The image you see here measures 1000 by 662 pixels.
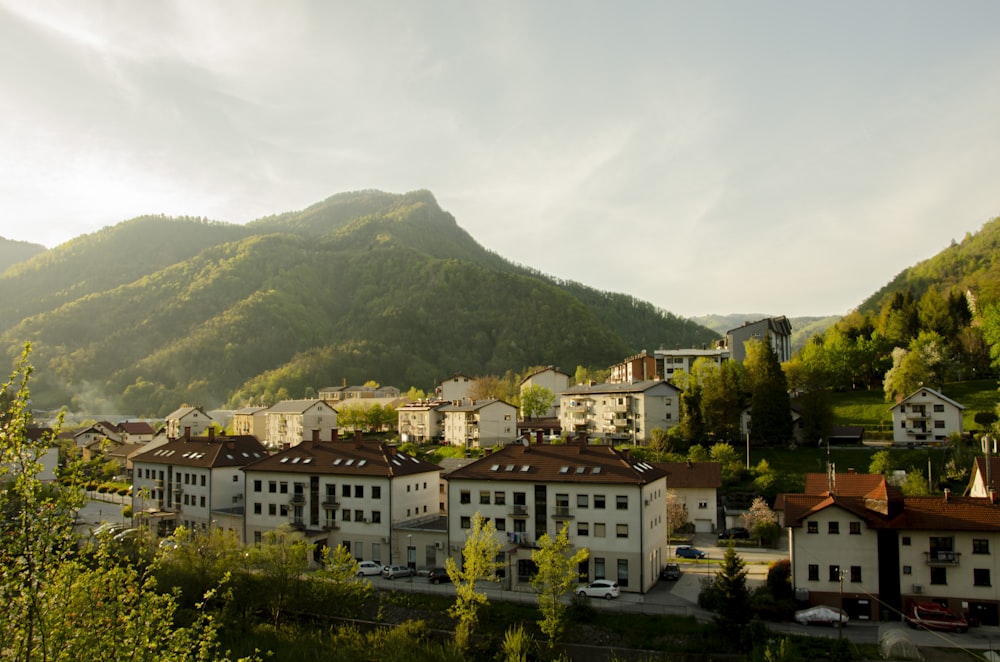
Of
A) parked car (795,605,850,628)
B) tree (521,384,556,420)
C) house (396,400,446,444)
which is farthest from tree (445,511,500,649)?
tree (521,384,556,420)

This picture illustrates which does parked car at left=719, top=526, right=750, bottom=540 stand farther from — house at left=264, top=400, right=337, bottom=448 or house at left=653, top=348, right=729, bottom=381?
house at left=264, top=400, right=337, bottom=448

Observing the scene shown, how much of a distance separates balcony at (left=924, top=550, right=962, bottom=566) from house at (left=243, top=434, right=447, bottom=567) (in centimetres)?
2669

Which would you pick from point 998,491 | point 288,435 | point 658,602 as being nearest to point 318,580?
point 658,602

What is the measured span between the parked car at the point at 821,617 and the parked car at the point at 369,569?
24.3 metres

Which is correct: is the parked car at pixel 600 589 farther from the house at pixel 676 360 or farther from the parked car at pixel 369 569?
the house at pixel 676 360

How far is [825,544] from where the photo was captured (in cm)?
3612

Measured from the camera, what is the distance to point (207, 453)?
59250 millimetres

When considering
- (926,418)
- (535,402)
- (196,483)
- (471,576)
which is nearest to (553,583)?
(471,576)

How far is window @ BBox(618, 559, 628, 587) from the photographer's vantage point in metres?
40.1

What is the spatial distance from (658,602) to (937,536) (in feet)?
46.0

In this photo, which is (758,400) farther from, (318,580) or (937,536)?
(318,580)

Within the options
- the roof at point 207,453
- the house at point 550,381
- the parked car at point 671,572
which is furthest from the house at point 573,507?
the house at point 550,381

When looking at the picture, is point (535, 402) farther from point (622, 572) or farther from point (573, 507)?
point (622, 572)

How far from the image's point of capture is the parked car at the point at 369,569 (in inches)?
1734
